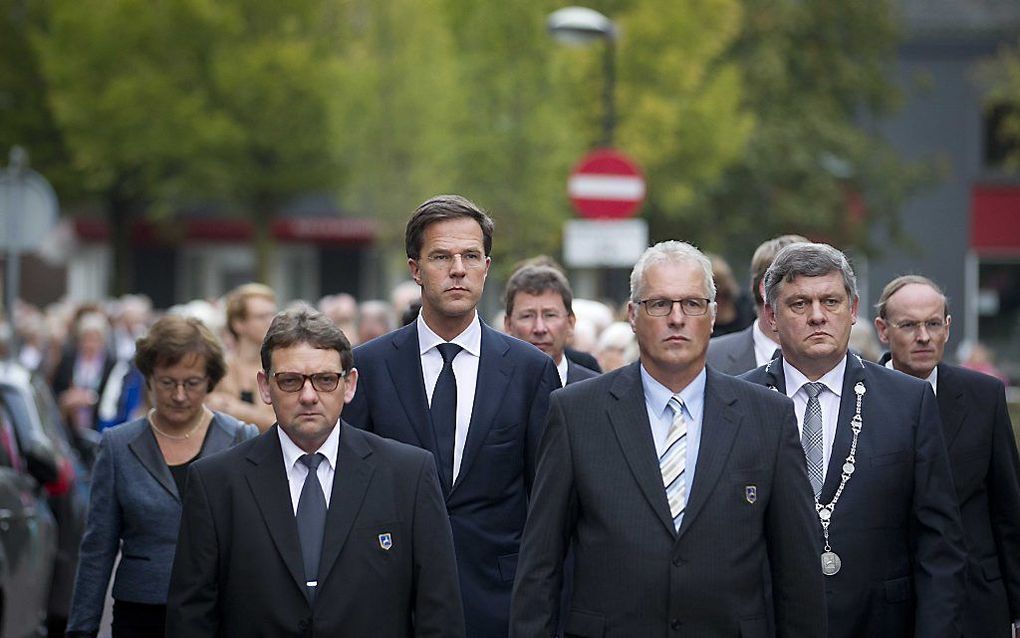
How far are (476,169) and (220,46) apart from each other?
13.0 meters

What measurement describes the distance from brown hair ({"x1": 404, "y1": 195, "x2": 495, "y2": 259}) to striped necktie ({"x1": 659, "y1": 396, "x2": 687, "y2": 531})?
1.36m

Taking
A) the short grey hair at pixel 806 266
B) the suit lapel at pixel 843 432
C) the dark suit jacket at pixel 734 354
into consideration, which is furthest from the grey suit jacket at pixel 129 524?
the suit lapel at pixel 843 432

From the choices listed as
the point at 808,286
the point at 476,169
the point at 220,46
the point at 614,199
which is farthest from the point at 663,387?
the point at 220,46

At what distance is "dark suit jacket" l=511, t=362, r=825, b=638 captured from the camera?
5.70 metres

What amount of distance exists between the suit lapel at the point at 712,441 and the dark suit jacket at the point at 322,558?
0.80 metres

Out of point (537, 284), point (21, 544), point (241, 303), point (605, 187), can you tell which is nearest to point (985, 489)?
point (537, 284)

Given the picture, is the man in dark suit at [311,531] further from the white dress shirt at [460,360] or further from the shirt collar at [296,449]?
the white dress shirt at [460,360]

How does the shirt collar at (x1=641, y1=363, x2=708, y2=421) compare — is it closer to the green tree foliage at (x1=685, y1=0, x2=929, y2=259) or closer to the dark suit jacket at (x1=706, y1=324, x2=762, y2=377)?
the dark suit jacket at (x1=706, y1=324, x2=762, y2=377)

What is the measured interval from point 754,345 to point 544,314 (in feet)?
3.30

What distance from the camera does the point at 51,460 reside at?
11508 mm

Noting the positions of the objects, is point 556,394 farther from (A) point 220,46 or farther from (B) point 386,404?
(A) point 220,46

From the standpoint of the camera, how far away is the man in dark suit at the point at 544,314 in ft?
29.6

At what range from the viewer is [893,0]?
46.7 metres

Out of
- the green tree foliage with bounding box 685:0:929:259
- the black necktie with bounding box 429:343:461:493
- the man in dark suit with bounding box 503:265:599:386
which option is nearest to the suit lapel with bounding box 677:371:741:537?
the black necktie with bounding box 429:343:461:493
